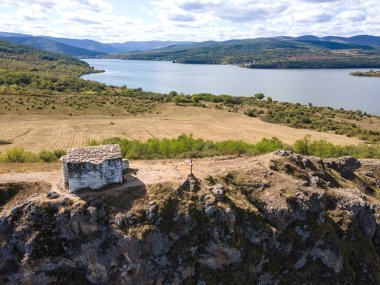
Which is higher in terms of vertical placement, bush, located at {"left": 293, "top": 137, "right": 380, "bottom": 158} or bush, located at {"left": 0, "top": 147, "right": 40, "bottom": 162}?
bush, located at {"left": 0, "top": 147, "right": 40, "bottom": 162}

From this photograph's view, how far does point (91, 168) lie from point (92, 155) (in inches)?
40.6

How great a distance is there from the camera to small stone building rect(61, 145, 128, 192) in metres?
26.1

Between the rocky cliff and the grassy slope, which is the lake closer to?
the grassy slope

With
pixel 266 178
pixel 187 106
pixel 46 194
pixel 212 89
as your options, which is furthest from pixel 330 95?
pixel 46 194

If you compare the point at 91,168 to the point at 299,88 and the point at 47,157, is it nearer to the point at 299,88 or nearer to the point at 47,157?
the point at 47,157

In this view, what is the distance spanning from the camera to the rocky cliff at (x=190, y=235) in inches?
951

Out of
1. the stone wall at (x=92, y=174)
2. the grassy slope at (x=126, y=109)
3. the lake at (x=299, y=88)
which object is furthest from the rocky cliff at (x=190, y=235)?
the lake at (x=299, y=88)

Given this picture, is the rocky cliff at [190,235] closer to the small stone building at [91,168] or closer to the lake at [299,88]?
the small stone building at [91,168]

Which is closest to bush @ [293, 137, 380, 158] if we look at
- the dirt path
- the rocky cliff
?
the dirt path

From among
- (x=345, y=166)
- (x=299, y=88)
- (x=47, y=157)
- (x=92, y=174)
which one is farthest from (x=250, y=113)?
(x=299, y=88)

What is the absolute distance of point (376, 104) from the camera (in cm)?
12138

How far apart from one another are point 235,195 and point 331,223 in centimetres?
747

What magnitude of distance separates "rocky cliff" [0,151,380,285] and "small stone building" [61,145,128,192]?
0.87 metres

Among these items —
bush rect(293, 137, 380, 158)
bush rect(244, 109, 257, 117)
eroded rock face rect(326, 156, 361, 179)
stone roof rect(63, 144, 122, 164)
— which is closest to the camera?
stone roof rect(63, 144, 122, 164)
